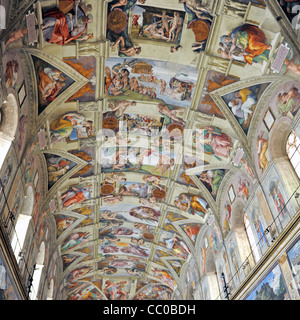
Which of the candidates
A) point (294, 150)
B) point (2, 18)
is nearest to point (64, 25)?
point (2, 18)

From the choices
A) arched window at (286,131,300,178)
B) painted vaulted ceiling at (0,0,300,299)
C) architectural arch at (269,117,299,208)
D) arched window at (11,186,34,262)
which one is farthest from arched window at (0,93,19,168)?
arched window at (286,131,300,178)

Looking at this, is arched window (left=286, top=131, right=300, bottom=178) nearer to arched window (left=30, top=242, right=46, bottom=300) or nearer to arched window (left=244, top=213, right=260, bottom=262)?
arched window (left=244, top=213, right=260, bottom=262)

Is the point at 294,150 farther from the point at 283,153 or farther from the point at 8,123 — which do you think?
the point at 8,123

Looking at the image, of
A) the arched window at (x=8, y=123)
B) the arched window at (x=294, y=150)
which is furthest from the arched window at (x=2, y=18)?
the arched window at (x=294, y=150)

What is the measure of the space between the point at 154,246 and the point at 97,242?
4501 mm

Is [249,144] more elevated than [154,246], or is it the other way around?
[154,246]

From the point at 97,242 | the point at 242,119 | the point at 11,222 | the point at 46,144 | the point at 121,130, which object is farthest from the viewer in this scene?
→ the point at 97,242

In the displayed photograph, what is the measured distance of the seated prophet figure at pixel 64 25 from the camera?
10.2 metres

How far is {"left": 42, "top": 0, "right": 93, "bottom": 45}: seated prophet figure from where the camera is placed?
1020 centimetres

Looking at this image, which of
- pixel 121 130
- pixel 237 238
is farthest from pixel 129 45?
pixel 237 238

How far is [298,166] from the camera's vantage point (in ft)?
35.1

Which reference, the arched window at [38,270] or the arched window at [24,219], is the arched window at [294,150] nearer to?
the arched window at [24,219]
